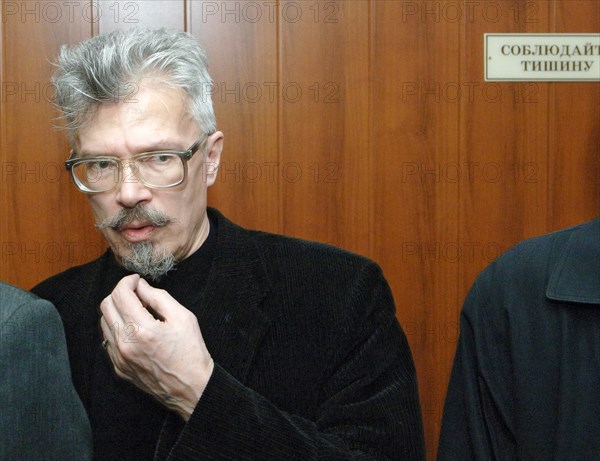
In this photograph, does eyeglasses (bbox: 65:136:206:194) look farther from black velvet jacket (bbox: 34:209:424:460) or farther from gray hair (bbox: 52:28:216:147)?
black velvet jacket (bbox: 34:209:424:460)

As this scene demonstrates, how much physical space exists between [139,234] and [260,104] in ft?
1.58

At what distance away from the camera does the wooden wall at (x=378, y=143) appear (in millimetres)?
1600

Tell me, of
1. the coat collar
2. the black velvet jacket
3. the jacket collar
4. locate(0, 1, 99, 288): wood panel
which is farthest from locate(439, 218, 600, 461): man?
locate(0, 1, 99, 288): wood panel

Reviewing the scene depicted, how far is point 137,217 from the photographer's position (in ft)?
4.05

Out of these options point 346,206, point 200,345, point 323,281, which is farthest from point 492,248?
point 200,345

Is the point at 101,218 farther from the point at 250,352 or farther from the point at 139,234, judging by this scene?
the point at 250,352

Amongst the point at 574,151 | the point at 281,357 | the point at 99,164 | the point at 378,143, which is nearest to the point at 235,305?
the point at 281,357

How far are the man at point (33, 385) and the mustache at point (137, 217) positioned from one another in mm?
263

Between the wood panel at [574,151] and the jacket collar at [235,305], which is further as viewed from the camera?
the wood panel at [574,151]

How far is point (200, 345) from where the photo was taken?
1.15 meters

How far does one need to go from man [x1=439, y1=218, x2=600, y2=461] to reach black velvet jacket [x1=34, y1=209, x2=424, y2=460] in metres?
0.12

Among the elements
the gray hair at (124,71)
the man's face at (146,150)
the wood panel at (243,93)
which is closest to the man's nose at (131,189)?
the man's face at (146,150)

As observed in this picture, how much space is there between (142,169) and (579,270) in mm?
671

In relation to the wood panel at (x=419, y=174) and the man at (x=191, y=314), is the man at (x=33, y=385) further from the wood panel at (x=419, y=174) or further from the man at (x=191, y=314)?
the wood panel at (x=419, y=174)
